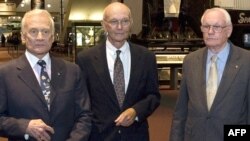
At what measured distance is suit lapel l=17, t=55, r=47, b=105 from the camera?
2.46 meters

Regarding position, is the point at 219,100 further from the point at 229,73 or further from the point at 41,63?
the point at 41,63

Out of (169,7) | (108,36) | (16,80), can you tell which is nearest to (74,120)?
(16,80)

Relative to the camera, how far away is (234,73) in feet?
8.73

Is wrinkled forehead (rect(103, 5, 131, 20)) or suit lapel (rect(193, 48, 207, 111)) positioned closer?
suit lapel (rect(193, 48, 207, 111))

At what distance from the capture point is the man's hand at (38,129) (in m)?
2.36

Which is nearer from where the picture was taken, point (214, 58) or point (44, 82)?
point (44, 82)

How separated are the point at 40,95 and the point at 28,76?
133 mm

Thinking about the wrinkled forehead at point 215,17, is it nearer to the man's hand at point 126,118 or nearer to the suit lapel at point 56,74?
the man's hand at point 126,118

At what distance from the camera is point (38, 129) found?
2.35 m

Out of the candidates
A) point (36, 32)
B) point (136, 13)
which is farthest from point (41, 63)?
point (136, 13)

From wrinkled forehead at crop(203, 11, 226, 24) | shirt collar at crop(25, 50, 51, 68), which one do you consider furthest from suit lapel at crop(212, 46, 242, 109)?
shirt collar at crop(25, 50, 51, 68)

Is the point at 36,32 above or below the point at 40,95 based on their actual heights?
above

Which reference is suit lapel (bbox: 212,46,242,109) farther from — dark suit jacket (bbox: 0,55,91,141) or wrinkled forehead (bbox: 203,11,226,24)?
dark suit jacket (bbox: 0,55,91,141)

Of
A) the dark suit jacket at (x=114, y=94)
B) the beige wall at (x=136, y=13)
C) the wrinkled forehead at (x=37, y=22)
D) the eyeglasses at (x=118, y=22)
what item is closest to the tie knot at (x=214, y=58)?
the dark suit jacket at (x=114, y=94)
